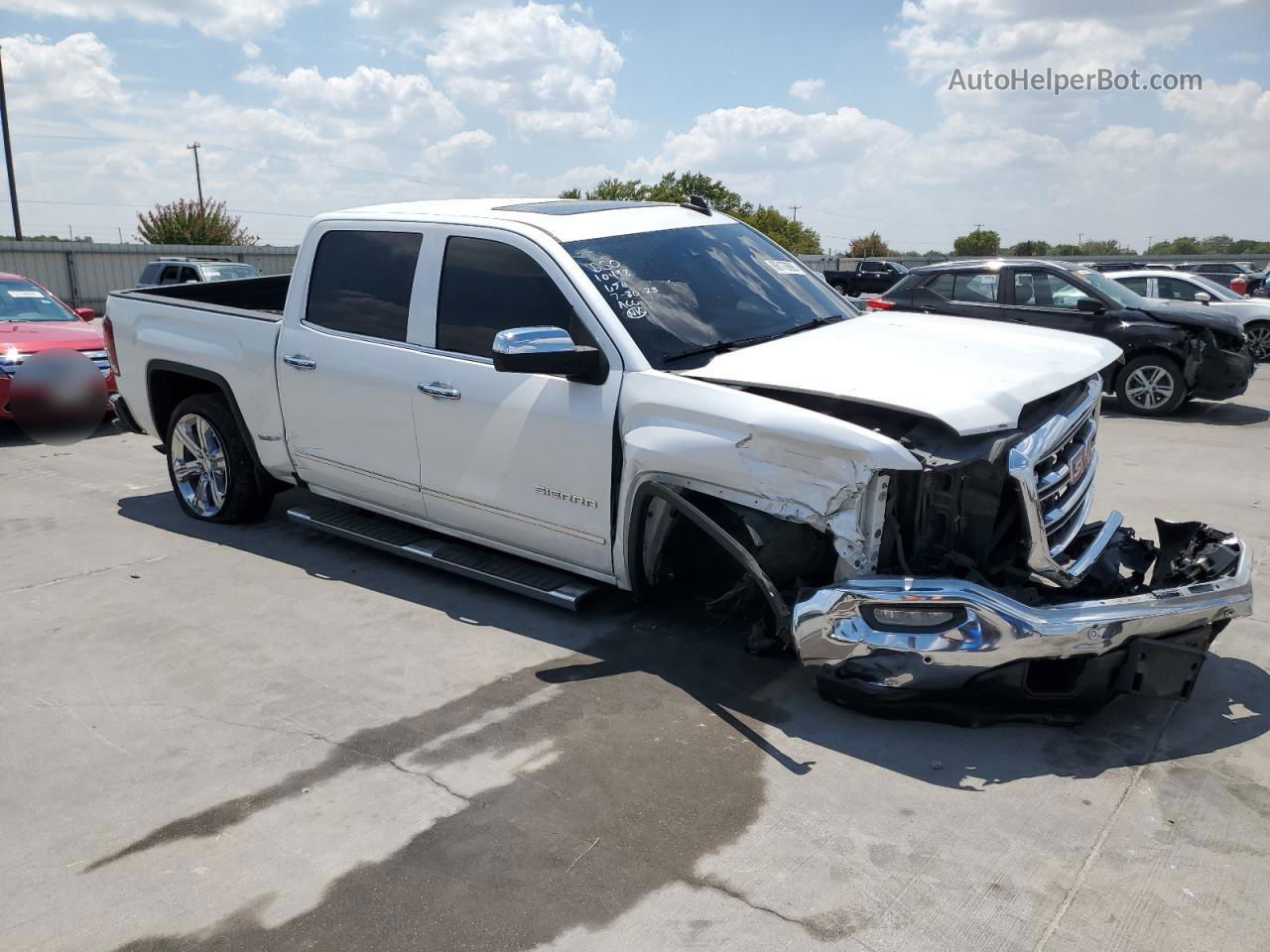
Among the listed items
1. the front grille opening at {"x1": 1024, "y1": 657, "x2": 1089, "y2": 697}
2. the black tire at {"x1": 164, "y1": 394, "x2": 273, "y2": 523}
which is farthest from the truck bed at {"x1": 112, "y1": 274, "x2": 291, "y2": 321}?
the front grille opening at {"x1": 1024, "y1": 657, "x2": 1089, "y2": 697}

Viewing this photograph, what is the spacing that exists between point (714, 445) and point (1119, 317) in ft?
29.0

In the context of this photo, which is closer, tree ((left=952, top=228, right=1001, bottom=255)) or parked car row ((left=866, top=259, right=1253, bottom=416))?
parked car row ((left=866, top=259, right=1253, bottom=416))

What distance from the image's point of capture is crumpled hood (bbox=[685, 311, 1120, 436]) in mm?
3596

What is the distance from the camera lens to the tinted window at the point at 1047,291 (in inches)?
446

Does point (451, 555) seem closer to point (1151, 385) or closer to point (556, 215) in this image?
point (556, 215)

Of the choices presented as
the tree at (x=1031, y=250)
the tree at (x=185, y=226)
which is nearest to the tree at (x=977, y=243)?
the tree at (x=1031, y=250)

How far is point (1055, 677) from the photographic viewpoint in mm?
3623

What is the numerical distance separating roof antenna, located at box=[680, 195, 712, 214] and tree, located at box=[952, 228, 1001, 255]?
6549 centimetres

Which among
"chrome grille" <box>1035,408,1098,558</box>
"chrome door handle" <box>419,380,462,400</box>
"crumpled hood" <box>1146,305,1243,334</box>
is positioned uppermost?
"chrome door handle" <box>419,380,462,400</box>

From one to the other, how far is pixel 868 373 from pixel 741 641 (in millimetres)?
1409

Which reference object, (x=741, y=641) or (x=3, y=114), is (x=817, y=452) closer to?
(x=741, y=641)

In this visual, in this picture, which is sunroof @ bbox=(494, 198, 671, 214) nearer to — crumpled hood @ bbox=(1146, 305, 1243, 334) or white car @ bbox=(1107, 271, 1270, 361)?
crumpled hood @ bbox=(1146, 305, 1243, 334)

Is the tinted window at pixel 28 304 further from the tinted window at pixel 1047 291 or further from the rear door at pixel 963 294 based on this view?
the tinted window at pixel 1047 291

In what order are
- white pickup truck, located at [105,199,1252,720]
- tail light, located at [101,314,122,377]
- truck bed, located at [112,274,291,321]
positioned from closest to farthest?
white pickup truck, located at [105,199,1252,720] → tail light, located at [101,314,122,377] → truck bed, located at [112,274,291,321]
